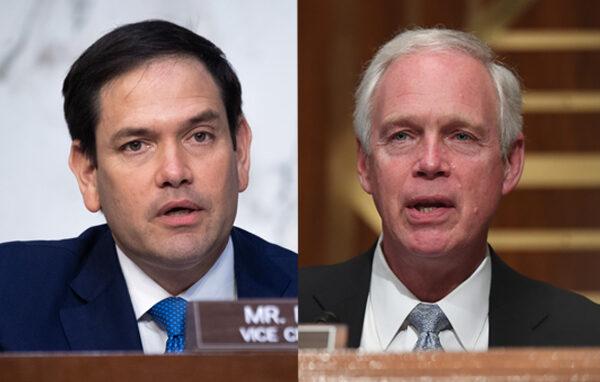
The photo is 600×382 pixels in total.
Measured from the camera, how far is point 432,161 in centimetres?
362

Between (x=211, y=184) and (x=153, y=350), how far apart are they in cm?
54

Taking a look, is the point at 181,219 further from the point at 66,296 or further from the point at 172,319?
the point at 66,296

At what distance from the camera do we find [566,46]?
12.3ft

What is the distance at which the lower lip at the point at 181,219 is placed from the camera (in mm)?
3924

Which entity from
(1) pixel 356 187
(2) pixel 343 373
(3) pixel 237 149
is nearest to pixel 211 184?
(3) pixel 237 149

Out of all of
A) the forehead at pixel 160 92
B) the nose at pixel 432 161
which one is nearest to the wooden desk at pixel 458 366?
the nose at pixel 432 161

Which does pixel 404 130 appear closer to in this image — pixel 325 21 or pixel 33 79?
pixel 325 21

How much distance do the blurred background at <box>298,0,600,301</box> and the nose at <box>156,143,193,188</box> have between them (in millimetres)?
386

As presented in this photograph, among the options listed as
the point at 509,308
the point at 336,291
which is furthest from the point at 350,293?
the point at 509,308

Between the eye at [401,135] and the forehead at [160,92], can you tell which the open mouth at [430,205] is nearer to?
the eye at [401,135]

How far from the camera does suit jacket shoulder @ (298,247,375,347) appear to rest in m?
3.75

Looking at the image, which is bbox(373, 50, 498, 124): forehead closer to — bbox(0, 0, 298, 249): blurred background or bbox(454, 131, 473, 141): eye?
bbox(454, 131, 473, 141): eye

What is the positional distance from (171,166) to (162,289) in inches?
15.3

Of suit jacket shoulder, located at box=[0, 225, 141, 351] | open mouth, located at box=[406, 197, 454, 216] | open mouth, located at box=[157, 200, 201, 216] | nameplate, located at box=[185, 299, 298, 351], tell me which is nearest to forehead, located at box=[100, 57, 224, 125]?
open mouth, located at box=[157, 200, 201, 216]
